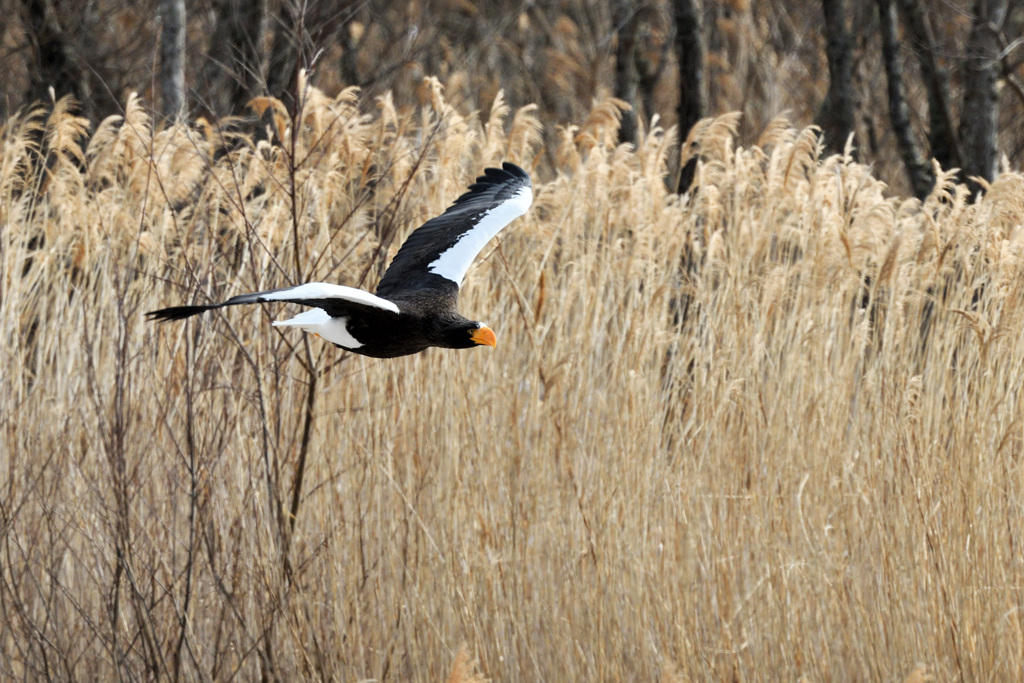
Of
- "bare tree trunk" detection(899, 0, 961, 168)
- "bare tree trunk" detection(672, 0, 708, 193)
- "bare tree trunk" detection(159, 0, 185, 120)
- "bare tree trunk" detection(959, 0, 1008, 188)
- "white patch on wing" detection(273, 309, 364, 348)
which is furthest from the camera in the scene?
"bare tree trunk" detection(672, 0, 708, 193)

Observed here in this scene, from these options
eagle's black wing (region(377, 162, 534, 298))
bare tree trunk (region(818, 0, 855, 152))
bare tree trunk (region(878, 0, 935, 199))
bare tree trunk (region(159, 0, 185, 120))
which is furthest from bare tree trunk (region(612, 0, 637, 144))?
eagle's black wing (region(377, 162, 534, 298))

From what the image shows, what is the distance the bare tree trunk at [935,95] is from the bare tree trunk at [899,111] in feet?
0.39

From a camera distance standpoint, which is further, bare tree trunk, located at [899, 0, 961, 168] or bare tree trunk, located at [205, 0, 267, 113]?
bare tree trunk, located at [205, 0, 267, 113]

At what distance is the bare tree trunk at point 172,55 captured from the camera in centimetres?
601

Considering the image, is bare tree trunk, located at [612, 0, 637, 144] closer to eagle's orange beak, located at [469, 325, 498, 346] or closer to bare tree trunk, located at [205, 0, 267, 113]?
bare tree trunk, located at [205, 0, 267, 113]

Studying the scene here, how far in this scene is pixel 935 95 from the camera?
6.85m

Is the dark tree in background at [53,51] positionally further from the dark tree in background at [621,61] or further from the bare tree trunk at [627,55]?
the bare tree trunk at [627,55]

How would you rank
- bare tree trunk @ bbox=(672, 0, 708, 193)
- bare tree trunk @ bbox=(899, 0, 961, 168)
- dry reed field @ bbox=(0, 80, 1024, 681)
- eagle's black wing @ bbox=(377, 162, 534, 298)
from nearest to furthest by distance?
eagle's black wing @ bbox=(377, 162, 534, 298), dry reed field @ bbox=(0, 80, 1024, 681), bare tree trunk @ bbox=(899, 0, 961, 168), bare tree trunk @ bbox=(672, 0, 708, 193)

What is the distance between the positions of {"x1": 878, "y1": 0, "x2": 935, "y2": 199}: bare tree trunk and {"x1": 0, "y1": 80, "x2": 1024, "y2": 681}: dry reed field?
339 cm

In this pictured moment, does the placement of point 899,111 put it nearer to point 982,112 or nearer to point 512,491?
point 982,112

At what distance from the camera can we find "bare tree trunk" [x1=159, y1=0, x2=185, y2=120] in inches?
237

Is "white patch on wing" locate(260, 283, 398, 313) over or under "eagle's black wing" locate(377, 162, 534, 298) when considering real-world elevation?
under

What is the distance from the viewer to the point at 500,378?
339 cm

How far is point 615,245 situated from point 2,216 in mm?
2085
